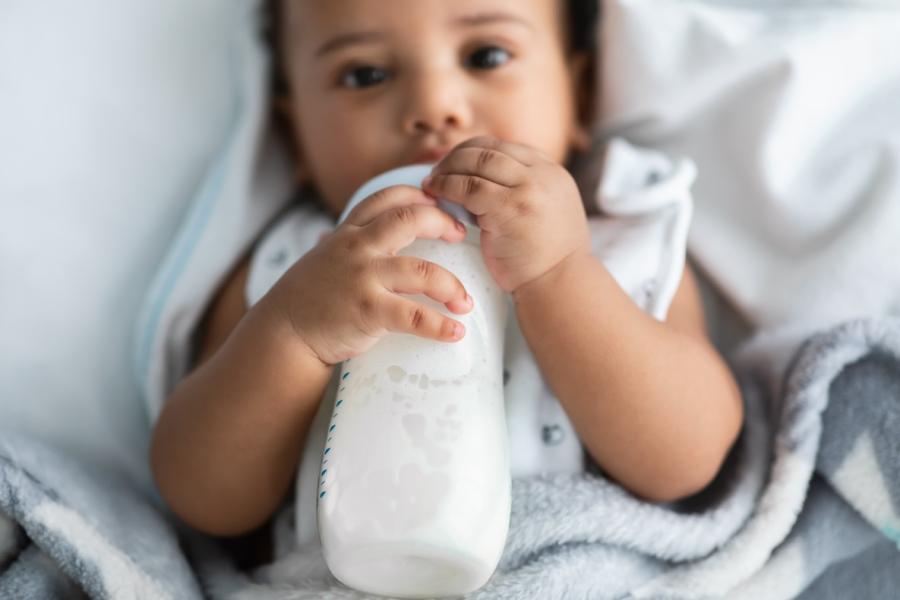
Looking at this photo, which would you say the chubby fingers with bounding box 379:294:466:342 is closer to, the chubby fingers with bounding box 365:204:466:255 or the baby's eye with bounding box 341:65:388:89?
the chubby fingers with bounding box 365:204:466:255

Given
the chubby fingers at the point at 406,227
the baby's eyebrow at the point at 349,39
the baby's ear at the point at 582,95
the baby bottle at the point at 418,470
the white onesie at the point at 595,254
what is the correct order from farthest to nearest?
the baby's ear at the point at 582,95 → the baby's eyebrow at the point at 349,39 → the white onesie at the point at 595,254 → the chubby fingers at the point at 406,227 → the baby bottle at the point at 418,470

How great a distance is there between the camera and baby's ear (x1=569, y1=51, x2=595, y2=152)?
115 centimetres

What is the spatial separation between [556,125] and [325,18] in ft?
0.90

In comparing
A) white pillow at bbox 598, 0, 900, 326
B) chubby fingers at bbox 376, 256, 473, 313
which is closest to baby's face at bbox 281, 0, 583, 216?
white pillow at bbox 598, 0, 900, 326

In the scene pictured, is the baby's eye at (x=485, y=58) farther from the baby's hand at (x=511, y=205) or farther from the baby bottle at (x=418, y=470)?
the baby bottle at (x=418, y=470)

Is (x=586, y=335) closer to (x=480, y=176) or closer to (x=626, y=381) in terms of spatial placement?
(x=626, y=381)

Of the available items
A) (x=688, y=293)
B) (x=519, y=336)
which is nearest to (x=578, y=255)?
(x=519, y=336)

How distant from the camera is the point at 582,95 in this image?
1.21 m

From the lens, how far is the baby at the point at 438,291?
0.78 metres

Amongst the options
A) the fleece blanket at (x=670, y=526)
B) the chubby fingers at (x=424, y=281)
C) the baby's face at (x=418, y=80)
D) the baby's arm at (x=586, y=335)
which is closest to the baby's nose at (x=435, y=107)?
the baby's face at (x=418, y=80)

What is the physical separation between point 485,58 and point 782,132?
0.35 metres

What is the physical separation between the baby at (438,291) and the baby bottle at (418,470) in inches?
1.0

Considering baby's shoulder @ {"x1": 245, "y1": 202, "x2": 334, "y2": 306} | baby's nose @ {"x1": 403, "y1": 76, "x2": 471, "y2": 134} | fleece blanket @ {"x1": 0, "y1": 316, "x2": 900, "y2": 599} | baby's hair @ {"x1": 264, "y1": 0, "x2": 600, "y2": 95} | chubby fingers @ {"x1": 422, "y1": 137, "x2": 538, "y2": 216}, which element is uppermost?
chubby fingers @ {"x1": 422, "y1": 137, "x2": 538, "y2": 216}

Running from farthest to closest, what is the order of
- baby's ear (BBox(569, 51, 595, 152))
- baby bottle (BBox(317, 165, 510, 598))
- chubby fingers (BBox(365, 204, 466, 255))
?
baby's ear (BBox(569, 51, 595, 152)) < chubby fingers (BBox(365, 204, 466, 255)) < baby bottle (BBox(317, 165, 510, 598))
